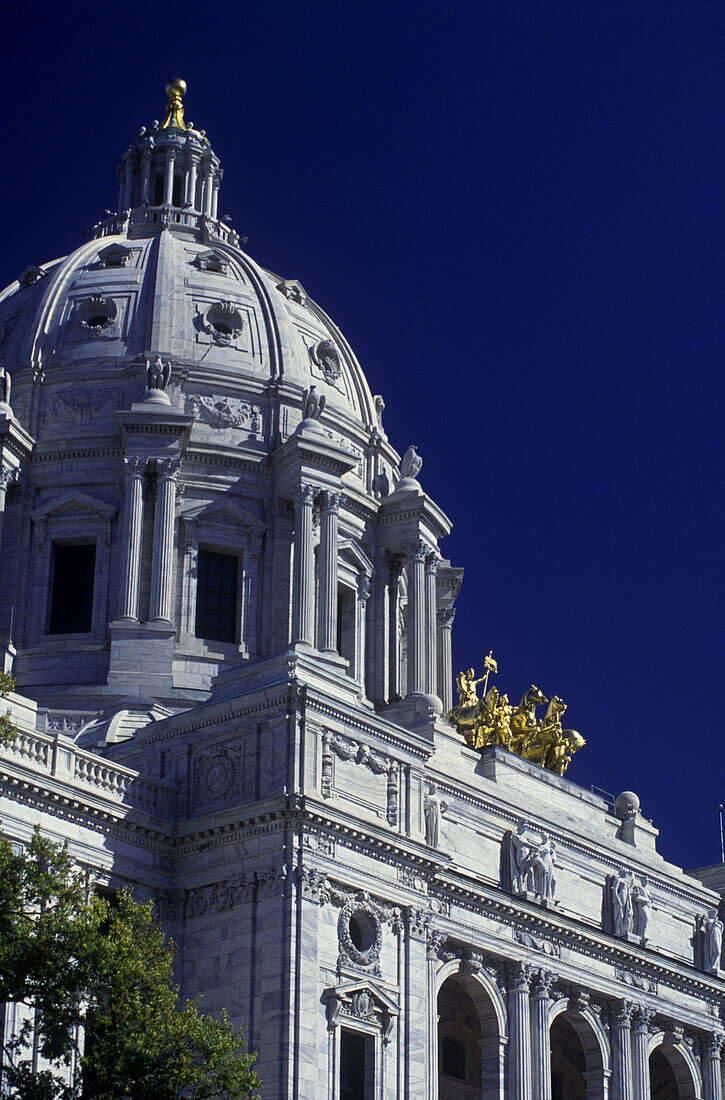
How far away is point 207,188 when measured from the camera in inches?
3770

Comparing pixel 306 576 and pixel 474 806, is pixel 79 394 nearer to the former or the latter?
pixel 306 576

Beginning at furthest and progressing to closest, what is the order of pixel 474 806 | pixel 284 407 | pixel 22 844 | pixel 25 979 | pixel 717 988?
pixel 284 407 < pixel 717 988 < pixel 474 806 < pixel 22 844 < pixel 25 979

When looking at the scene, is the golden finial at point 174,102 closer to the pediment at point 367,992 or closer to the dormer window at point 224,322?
the dormer window at point 224,322

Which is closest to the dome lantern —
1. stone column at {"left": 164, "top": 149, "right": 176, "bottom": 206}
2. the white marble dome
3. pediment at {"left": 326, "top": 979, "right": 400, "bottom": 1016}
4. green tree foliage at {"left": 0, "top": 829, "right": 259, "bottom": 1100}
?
stone column at {"left": 164, "top": 149, "right": 176, "bottom": 206}

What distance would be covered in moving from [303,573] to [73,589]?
9.32 meters

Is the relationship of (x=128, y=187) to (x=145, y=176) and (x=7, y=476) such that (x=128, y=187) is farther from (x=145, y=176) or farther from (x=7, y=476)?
(x=7, y=476)

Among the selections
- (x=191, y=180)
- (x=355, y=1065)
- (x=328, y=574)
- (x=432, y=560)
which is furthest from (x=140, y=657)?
(x=191, y=180)

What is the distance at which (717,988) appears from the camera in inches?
2741

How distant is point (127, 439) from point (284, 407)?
8.81 m

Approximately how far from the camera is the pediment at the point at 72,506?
74438 mm

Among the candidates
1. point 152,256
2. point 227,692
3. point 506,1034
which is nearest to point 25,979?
point 227,692

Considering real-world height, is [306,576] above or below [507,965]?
above

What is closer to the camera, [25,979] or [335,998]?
[25,979]

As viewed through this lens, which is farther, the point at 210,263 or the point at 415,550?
the point at 210,263
